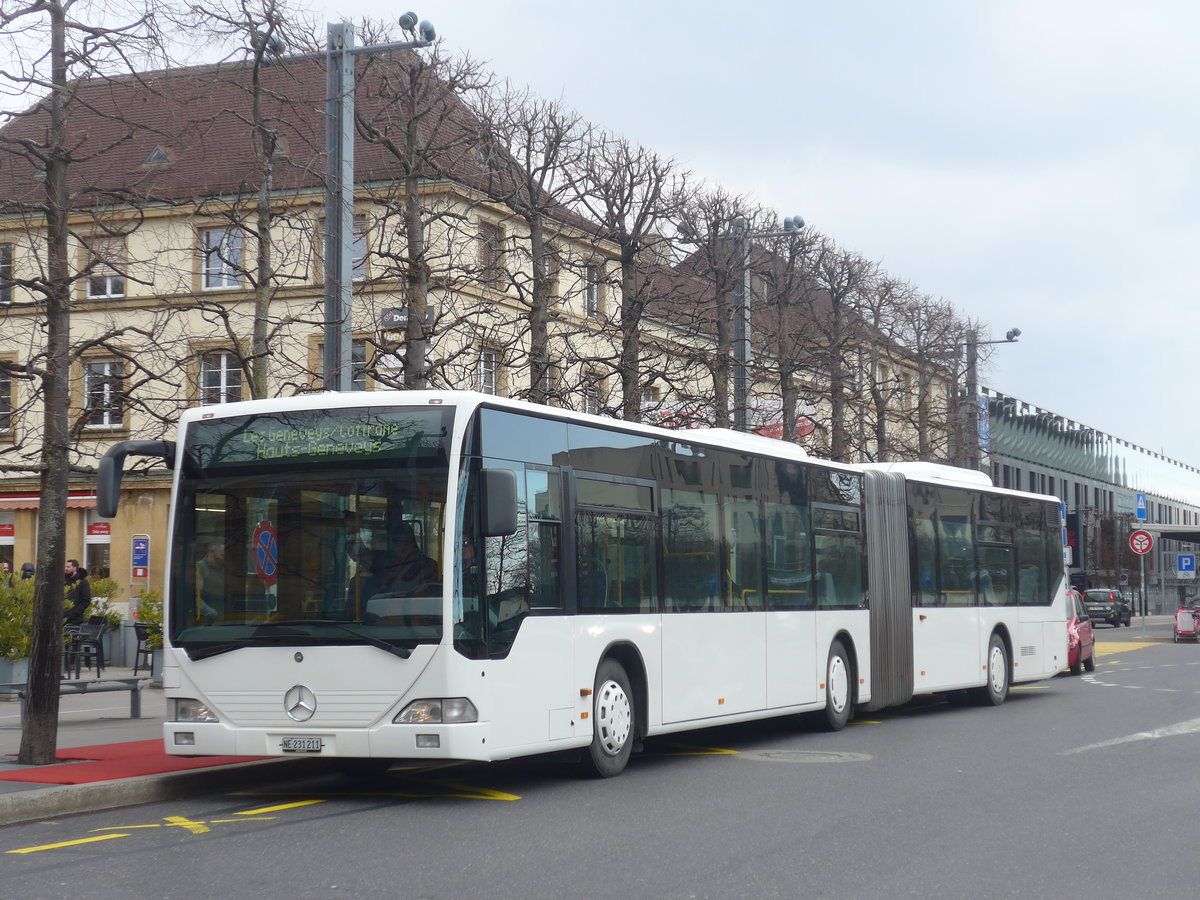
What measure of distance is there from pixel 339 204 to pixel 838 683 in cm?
772

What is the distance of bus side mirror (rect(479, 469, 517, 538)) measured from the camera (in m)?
11.6

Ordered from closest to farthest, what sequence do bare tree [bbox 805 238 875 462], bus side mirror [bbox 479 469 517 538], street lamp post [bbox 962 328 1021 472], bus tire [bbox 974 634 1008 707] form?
bus side mirror [bbox 479 469 517 538] < bus tire [bbox 974 634 1008 707] < bare tree [bbox 805 238 875 462] < street lamp post [bbox 962 328 1021 472]

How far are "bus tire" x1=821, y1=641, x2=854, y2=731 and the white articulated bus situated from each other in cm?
298

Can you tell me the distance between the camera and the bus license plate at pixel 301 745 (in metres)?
11.8

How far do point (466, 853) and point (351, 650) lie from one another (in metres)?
2.72

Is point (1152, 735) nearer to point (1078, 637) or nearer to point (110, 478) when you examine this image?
point (110, 478)

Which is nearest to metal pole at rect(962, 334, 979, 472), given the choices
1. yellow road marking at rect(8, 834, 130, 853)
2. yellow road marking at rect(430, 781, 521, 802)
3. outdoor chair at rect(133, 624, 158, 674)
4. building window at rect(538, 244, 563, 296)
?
building window at rect(538, 244, 563, 296)

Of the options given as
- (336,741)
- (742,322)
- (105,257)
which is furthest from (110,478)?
(742,322)

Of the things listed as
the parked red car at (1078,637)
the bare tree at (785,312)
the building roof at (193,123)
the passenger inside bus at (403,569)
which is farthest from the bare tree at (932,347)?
the passenger inside bus at (403,569)

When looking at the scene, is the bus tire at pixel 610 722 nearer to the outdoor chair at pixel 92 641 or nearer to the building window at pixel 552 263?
the building window at pixel 552 263

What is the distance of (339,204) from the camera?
1716 cm

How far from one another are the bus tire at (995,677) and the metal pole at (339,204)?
10.7 metres

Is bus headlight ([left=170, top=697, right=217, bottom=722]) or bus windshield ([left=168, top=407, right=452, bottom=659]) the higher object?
bus windshield ([left=168, top=407, right=452, bottom=659])

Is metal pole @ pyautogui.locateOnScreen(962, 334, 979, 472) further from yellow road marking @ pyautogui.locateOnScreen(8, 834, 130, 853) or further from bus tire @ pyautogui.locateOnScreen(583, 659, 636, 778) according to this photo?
yellow road marking @ pyautogui.locateOnScreen(8, 834, 130, 853)
